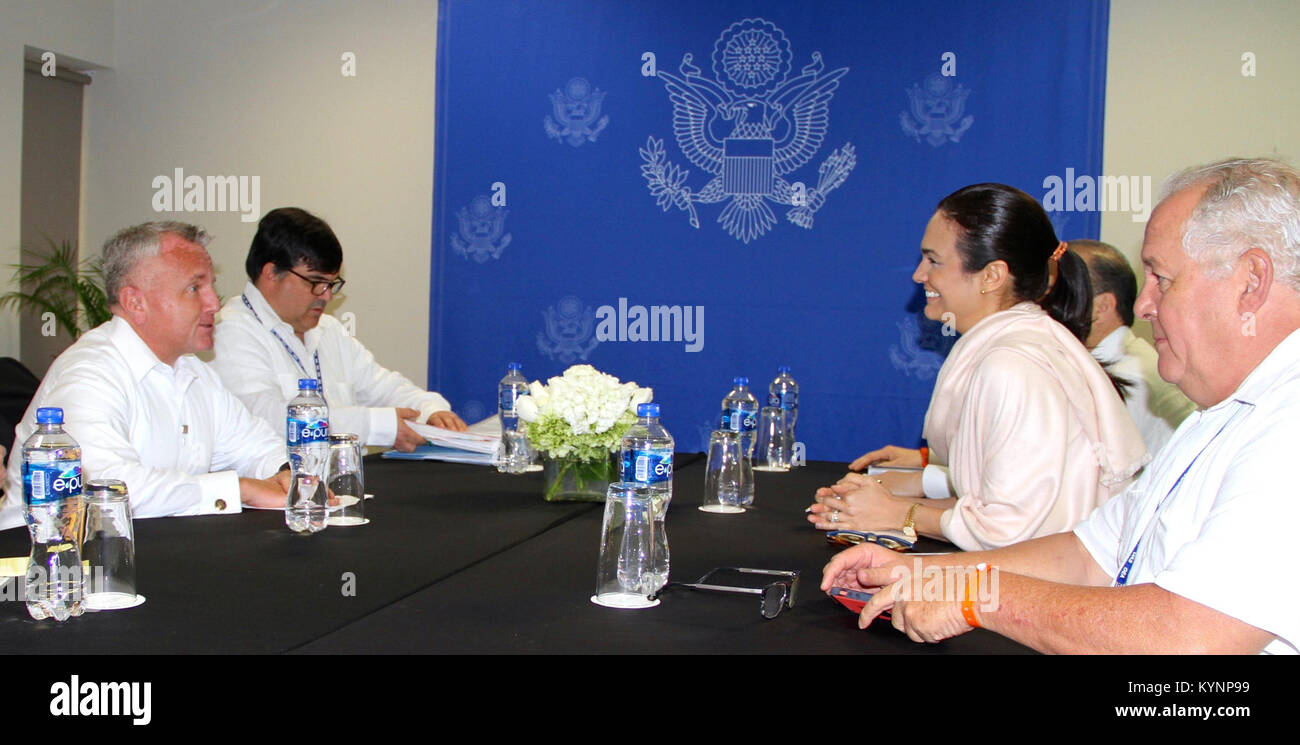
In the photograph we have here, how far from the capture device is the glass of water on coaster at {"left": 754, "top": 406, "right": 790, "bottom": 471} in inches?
126

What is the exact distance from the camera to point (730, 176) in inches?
180

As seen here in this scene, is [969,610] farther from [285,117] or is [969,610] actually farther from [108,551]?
[285,117]

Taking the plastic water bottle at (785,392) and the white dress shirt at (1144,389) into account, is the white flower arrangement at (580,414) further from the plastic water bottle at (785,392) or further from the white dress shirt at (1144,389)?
the plastic water bottle at (785,392)

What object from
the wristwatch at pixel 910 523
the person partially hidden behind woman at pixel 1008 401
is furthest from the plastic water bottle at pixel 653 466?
the wristwatch at pixel 910 523

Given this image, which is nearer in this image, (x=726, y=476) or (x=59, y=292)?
(x=726, y=476)

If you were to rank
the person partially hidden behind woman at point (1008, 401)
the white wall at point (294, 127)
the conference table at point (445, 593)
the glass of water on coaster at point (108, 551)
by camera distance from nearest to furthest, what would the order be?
the conference table at point (445, 593) < the glass of water on coaster at point (108, 551) < the person partially hidden behind woman at point (1008, 401) < the white wall at point (294, 127)

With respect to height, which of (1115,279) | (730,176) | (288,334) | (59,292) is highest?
(730,176)

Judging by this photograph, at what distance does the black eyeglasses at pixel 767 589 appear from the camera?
1.49m

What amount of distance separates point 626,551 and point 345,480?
860 mm

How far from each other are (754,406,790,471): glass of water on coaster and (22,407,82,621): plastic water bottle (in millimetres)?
2030

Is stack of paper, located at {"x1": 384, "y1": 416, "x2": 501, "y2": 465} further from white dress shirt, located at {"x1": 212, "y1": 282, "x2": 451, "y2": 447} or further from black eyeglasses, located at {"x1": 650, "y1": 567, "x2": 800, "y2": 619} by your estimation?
black eyeglasses, located at {"x1": 650, "y1": 567, "x2": 800, "y2": 619}

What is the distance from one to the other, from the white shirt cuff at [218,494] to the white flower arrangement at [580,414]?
2.12 ft

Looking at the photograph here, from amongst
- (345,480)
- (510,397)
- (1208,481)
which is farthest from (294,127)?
(1208,481)
